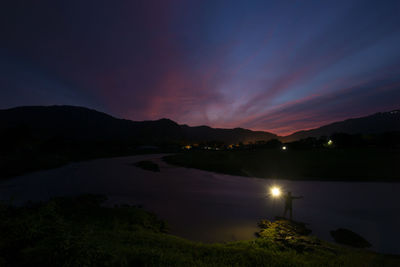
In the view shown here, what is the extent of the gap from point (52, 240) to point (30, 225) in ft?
9.28

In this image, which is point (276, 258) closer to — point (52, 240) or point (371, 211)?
point (52, 240)

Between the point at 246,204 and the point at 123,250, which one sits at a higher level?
the point at 123,250

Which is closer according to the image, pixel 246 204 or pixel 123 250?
pixel 123 250

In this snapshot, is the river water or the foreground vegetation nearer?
the foreground vegetation

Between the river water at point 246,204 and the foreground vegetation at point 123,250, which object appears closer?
the foreground vegetation at point 123,250

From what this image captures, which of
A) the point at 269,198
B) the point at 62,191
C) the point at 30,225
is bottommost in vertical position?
the point at 62,191

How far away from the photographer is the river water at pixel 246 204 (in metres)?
13.2

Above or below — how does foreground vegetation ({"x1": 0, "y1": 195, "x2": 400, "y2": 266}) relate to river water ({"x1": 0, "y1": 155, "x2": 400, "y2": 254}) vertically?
above

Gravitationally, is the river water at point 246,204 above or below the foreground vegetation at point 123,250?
below

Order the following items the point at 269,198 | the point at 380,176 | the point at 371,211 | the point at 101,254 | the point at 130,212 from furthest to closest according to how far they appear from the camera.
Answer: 1. the point at 380,176
2. the point at 269,198
3. the point at 371,211
4. the point at 130,212
5. the point at 101,254

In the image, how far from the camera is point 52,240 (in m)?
4.98

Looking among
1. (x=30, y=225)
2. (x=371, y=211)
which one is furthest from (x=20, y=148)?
(x=371, y=211)

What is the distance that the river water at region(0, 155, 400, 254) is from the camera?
43.2 ft

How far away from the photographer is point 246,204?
769 inches
